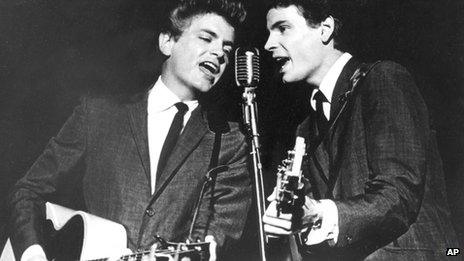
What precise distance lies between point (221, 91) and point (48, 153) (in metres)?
1.22

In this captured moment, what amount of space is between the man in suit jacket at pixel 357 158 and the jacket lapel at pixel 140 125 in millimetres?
874

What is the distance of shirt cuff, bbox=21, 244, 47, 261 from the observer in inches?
96.1

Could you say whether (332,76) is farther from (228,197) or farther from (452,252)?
(452,252)

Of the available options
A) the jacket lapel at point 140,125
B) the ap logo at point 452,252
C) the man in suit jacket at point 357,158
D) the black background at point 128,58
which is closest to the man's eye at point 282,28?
the man in suit jacket at point 357,158

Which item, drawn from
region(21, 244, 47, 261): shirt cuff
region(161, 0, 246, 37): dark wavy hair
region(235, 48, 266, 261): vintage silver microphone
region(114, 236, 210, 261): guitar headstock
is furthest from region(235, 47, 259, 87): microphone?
region(21, 244, 47, 261): shirt cuff

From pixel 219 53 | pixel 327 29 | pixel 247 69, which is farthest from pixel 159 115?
pixel 327 29

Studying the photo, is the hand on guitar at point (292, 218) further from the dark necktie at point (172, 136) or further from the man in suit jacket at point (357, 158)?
the dark necktie at point (172, 136)

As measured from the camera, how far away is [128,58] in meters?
3.29

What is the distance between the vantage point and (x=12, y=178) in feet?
9.73

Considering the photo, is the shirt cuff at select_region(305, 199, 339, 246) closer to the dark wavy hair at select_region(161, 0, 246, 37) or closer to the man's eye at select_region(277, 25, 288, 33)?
the man's eye at select_region(277, 25, 288, 33)

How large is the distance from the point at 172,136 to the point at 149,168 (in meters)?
0.24

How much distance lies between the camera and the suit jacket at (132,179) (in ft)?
8.25

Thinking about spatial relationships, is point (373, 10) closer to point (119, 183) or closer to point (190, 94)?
point (190, 94)

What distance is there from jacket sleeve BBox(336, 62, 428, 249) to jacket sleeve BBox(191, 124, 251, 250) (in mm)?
805
